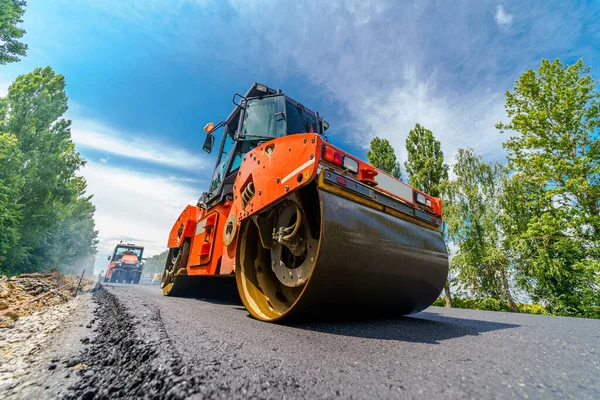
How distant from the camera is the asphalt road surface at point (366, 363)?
82 centimetres

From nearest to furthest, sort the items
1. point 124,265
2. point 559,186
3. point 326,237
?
point 326,237
point 559,186
point 124,265

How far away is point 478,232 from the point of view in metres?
13.5

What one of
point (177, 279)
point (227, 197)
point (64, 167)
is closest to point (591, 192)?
point (227, 197)

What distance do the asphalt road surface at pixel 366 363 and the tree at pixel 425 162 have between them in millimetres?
13963

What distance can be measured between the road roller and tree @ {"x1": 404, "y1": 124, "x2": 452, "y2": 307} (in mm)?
13163

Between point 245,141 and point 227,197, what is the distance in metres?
0.87

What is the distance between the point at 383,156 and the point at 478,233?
6858mm

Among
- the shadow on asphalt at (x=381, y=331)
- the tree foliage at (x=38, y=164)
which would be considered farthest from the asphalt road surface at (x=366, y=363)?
the tree foliage at (x=38, y=164)

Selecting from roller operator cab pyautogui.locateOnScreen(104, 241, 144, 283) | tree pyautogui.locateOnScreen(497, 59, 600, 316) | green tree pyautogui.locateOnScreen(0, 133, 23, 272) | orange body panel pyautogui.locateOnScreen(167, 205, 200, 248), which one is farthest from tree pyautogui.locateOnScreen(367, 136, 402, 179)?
roller operator cab pyautogui.locateOnScreen(104, 241, 144, 283)

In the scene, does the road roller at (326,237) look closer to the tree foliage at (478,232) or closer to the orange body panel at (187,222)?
the orange body panel at (187,222)

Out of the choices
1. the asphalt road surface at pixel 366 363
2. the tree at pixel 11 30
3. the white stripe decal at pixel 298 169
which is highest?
the tree at pixel 11 30

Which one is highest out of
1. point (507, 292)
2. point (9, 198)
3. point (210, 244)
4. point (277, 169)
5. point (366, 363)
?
point (9, 198)

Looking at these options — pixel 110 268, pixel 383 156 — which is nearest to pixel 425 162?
pixel 383 156

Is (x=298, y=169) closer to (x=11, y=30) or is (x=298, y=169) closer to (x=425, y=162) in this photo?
(x=425, y=162)
